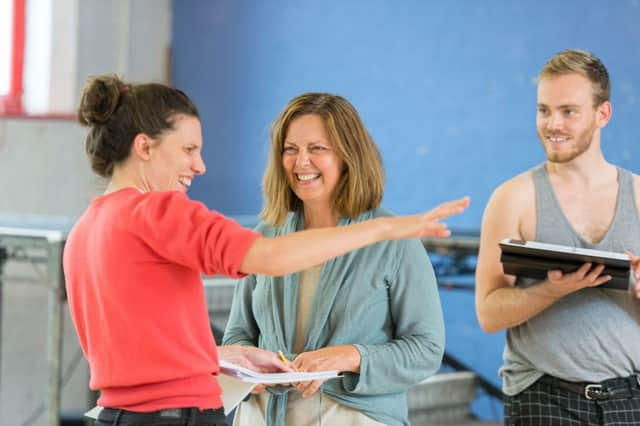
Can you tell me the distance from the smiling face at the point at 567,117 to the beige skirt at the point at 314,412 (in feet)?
2.52

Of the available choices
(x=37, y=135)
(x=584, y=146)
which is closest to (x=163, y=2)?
(x=37, y=135)

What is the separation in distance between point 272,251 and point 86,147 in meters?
0.46

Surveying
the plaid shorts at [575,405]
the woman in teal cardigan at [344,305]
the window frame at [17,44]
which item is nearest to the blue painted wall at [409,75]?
the window frame at [17,44]

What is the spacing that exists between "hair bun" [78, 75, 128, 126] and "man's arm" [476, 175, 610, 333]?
98 cm

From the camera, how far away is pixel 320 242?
1.57 meters

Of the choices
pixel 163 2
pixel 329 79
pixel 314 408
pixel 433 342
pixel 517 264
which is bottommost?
pixel 314 408

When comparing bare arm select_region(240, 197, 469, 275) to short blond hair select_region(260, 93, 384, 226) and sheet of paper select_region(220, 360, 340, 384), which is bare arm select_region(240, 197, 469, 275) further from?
short blond hair select_region(260, 93, 384, 226)

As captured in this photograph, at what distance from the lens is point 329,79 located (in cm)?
550

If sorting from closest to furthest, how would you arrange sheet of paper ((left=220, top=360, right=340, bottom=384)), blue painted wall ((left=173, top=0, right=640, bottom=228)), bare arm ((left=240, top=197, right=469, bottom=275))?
bare arm ((left=240, top=197, right=469, bottom=275)) < sheet of paper ((left=220, top=360, right=340, bottom=384)) < blue painted wall ((left=173, top=0, right=640, bottom=228))

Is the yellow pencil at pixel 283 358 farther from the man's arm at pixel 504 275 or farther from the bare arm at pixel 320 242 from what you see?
the man's arm at pixel 504 275

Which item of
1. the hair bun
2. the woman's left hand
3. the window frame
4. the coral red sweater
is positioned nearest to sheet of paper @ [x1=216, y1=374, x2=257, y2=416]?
the woman's left hand

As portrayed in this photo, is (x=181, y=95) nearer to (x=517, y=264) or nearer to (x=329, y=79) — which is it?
(x=517, y=264)

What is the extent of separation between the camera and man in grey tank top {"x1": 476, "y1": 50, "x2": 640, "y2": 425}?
7.04 ft

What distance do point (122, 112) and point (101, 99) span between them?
0.05 meters
